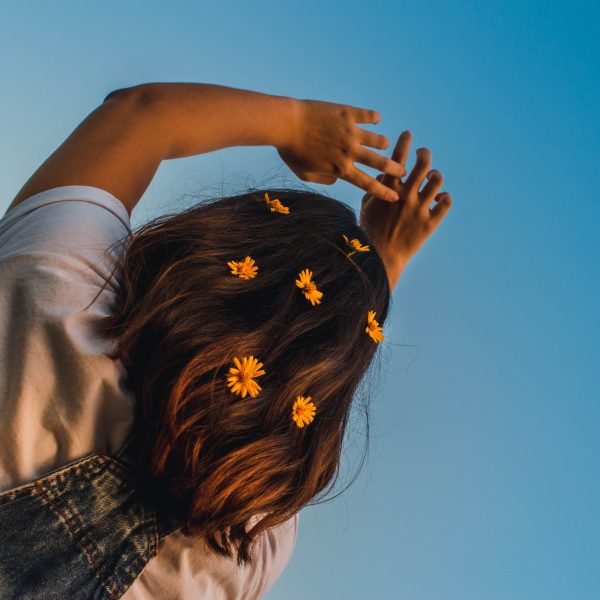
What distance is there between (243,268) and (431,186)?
0.75 metres

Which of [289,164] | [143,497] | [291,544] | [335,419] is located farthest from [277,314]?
[289,164]

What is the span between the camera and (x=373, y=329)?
1017 millimetres

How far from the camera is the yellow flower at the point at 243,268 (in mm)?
936

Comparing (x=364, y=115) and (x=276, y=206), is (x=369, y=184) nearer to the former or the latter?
(x=364, y=115)

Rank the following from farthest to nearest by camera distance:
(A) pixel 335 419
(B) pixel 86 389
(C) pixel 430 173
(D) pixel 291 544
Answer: (C) pixel 430 173
(D) pixel 291 544
(A) pixel 335 419
(B) pixel 86 389

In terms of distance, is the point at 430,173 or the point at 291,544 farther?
the point at 430,173

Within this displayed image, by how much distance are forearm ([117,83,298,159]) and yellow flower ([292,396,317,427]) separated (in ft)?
1.64

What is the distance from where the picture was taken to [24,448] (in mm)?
820

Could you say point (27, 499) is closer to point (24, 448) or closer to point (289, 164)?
point (24, 448)

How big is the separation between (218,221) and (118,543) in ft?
1.36

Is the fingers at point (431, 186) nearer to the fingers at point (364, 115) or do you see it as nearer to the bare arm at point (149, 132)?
the fingers at point (364, 115)

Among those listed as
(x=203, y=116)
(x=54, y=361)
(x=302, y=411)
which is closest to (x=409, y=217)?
(x=203, y=116)

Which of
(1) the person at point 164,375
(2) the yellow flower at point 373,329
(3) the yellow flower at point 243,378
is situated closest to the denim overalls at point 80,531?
(1) the person at point 164,375

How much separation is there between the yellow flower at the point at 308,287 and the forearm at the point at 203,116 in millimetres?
374
